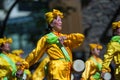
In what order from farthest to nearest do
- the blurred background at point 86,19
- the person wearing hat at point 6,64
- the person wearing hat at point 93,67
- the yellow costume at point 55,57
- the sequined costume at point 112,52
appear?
the blurred background at point 86,19 < the person wearing hat at point 93,67 < the person wearing hat at point 6,64 < the sequined costume at point 112,52 < the yellow costume at point 55,57

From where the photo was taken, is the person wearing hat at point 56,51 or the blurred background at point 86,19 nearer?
the person wearing hat at point 56,51

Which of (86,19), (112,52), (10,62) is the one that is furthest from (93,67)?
(86,19)

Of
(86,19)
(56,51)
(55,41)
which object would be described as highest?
(86,19)

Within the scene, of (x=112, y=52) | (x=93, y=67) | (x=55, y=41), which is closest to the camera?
(x=55, y=41)

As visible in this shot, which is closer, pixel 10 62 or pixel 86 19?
pixel 10 62

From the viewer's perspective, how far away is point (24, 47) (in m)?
23.0

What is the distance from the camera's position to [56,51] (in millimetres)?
11414

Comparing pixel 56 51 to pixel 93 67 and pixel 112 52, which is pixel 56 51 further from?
pixel 93 67

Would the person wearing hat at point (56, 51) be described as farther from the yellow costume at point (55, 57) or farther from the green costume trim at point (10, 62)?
the green costume trim at point (10, 62)

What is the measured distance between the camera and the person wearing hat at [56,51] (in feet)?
37.1

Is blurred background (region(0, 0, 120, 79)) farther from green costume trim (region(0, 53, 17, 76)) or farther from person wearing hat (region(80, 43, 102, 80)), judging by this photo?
green costume trim (region(0, 53, 17, 76))

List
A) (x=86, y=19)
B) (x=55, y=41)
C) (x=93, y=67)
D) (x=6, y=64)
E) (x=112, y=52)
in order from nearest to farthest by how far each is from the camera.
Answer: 1. (x=55, y=41)
2. (x=112, y=52)
3. (x=6, y=64)
4. (x=93, y=67)
5. (x=86, y=19)

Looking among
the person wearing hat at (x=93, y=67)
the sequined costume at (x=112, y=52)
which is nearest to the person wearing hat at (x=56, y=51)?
the sequined costume at (x=112, y=52)

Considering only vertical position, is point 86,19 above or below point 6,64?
above
